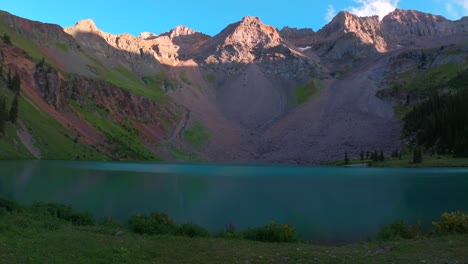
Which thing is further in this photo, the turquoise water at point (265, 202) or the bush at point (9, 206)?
the turquoise water at point (265, 202)

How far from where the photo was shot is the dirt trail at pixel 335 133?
6594 inches

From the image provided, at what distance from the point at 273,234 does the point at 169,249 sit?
6937 millimetres

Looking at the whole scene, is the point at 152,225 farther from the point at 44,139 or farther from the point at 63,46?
the point at 63,46

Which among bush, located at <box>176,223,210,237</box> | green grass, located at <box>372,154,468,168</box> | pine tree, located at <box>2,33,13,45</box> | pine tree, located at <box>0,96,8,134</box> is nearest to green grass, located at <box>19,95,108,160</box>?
pine tree, located at <box>0,96,8,134</box>

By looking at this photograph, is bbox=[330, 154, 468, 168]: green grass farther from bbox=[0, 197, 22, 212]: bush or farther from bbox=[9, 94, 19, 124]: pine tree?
bbox=[0, 197, 22, 212]: bush

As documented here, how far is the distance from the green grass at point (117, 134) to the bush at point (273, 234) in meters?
123

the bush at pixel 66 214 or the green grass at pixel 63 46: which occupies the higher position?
the green grass at pixel 63 46

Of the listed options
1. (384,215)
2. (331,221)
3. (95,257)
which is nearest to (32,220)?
(95,257)

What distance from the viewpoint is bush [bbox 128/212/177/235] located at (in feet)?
70.8

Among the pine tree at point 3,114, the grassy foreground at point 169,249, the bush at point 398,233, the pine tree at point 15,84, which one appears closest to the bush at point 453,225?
the bush at point 398,233

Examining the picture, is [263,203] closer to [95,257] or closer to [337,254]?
[337,254]

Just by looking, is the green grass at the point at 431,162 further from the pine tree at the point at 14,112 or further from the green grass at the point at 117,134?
the pine tree at the point at 14,112

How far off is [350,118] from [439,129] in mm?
47488

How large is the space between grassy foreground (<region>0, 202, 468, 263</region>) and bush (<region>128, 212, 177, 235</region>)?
0.94m
